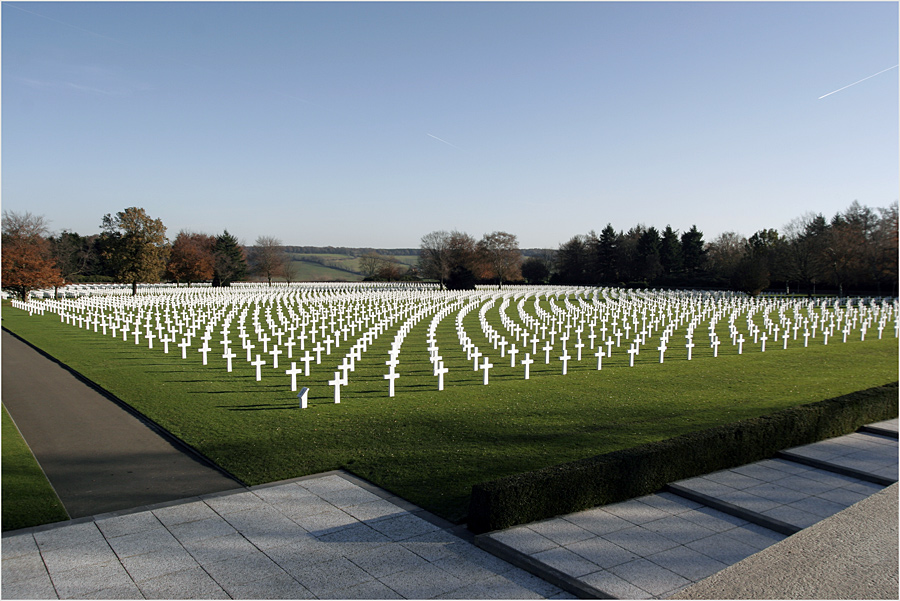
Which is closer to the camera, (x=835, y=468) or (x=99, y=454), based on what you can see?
(x=835, y=468)

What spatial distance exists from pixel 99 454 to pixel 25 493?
1614 mm

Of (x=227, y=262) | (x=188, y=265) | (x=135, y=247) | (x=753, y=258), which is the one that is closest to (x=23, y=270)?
(x=135, y=247)

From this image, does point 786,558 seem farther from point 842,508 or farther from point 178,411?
point 178,411

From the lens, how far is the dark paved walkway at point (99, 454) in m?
6.74

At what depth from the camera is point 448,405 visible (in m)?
11.6

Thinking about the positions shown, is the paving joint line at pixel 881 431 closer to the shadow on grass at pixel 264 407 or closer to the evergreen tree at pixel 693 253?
the shadow on grass at pixel 264 407

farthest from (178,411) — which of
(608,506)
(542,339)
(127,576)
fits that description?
(542,339)

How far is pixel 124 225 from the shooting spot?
55906 millimetres

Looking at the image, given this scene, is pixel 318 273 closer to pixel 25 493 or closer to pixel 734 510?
pixel 25 493

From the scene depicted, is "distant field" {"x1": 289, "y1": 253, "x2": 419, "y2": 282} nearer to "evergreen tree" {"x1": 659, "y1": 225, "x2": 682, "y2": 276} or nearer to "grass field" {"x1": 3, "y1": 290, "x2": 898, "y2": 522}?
"evergreen tree" {"x1": 659, "y1": 225, "x2": 682, "y2": 276}

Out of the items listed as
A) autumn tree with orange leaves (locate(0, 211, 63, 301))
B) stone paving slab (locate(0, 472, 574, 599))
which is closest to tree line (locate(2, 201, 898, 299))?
autumn tree with orange leaves (locate(0, 211, 63, 301))

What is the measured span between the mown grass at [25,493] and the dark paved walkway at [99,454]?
122 mm

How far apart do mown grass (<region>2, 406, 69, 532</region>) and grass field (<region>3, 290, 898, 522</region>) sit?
189 cm

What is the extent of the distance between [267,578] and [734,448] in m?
5.99
